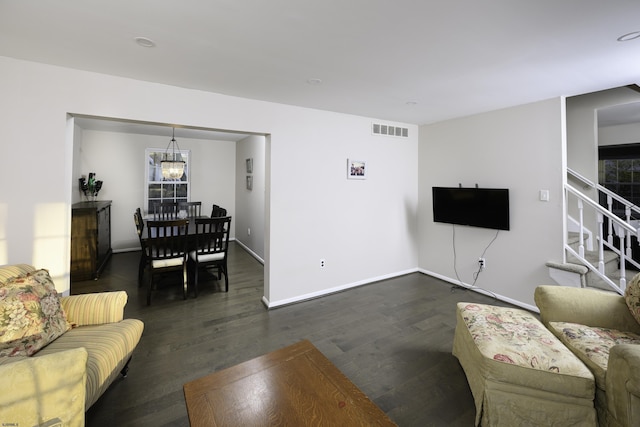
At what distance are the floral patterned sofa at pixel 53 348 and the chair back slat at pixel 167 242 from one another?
1418mm

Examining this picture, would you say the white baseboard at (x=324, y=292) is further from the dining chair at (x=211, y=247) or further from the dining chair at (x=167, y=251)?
the dining chair at (x=167, y=251)

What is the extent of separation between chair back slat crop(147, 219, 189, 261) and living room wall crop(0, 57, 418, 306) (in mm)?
1021

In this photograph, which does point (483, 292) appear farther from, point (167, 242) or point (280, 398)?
point (167, 242)

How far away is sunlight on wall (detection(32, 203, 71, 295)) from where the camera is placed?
7.59 ft

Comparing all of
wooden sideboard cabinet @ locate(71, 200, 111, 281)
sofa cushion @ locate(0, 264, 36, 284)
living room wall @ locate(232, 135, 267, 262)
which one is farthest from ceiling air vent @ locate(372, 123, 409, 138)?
wooden sideboard cabinet @ locate(71, 200, 111, 281)

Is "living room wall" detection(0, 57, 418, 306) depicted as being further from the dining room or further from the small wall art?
the dining room

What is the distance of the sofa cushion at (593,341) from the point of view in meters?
1.61

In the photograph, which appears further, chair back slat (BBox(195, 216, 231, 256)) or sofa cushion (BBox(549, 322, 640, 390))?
chair back slat (BBox(195, 216, 231, 256))

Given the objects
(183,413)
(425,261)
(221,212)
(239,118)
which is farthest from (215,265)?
(425,261)

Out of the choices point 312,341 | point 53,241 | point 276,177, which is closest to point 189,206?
point 276,177

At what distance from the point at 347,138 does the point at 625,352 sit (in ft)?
10.7

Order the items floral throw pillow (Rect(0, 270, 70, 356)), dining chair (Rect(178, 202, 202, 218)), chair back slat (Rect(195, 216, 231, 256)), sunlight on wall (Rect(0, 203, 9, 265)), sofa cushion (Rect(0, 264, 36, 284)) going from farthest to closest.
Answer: dining chair (Rect(178, 202, 202, 218)) < chair back slat (Rect(195, 216, 231, 256)) < sunlight on wall (Rect(0, 203, 9, 265)) < sofa cushion (Rect(0, 264, 36, 284)) < floral throw pillow (Rect(0, 270, 70, 356))

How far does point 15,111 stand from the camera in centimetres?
223

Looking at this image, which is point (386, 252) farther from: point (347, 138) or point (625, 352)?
point (625, 352)
